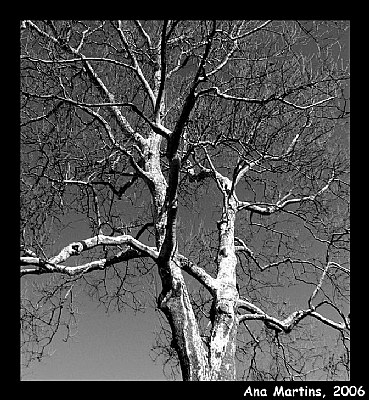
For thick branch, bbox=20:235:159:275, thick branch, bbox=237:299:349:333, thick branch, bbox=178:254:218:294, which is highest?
thick branch, bbox=20:235:159:275

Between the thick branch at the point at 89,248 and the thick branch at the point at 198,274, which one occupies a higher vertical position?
the thick branch at the point at 89,248

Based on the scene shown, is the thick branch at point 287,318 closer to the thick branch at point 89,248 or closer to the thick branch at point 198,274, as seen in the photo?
the thick branch at point 198,274

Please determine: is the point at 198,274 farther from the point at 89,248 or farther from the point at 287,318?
the point at 287,318

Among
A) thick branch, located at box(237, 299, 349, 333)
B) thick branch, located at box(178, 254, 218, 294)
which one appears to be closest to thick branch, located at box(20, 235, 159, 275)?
thick branch, located at box(178, 254, 218, 294)

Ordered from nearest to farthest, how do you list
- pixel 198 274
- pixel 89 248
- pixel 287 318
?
pixel 89 248, pixel 198 274, pixel 287 318

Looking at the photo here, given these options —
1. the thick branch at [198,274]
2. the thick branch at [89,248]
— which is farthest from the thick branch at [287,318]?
the thick branch at [89,248]

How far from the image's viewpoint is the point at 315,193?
23.7 ft

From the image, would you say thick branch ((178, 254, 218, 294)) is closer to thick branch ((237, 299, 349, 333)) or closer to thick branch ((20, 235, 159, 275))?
thick branch ((20, 235, 159, 275))

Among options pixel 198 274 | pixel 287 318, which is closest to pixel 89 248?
pixel 198 274

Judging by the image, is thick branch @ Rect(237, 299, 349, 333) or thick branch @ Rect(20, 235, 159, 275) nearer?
thick branch @ Rect(20, 235, 159, 275)
